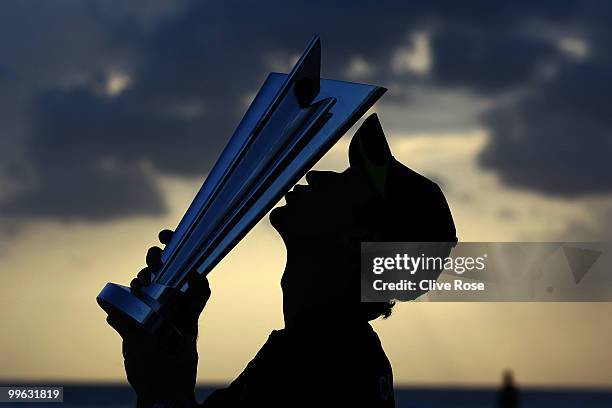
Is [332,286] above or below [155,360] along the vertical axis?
above

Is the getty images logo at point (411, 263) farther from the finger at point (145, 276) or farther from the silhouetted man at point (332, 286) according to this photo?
the finger at point (145, 276)

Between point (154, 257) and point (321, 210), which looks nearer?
point (154, 257)

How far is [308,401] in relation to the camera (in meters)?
3.09

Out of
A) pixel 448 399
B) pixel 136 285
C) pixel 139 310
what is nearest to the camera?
pixel 139 310

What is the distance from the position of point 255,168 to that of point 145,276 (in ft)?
1.99

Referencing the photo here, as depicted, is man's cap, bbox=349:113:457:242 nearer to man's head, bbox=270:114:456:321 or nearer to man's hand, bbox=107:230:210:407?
man's head, bbox=270:114:456:321

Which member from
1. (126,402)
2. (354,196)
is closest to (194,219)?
(354,196)

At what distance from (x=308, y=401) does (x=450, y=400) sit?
5395cm

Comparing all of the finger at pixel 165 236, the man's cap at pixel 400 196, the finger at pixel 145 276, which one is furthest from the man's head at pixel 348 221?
the finger at pixel 145 276

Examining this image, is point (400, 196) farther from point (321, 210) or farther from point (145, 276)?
point (145, 276)

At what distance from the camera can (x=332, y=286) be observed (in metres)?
3.30

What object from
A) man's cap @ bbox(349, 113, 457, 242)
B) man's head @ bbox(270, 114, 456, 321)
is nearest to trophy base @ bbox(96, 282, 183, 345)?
man's head @ bbox(270, 114, 456, 321)

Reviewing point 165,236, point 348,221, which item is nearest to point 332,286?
point 348,221

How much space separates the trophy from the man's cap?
502 mm
